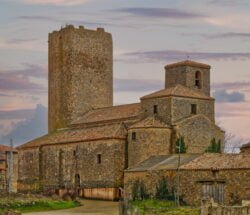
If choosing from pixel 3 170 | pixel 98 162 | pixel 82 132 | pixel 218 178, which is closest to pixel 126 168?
pixel 98 162

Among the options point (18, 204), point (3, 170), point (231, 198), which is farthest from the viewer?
point (3, 170)

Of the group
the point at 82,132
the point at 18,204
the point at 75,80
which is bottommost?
the point at 18,204

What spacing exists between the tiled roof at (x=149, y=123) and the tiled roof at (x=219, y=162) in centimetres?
928

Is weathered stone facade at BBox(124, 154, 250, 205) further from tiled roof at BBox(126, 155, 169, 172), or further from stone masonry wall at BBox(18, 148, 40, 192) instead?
stone masonry wall at BBox(18, 148, 40, 192)

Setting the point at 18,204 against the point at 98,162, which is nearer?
the point at 18,204

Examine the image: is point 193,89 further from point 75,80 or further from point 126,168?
point 75,80

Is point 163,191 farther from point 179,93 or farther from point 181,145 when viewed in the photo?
point 179,93

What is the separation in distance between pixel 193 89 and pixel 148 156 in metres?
9.56

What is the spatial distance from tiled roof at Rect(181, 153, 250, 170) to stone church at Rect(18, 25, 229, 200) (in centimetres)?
263

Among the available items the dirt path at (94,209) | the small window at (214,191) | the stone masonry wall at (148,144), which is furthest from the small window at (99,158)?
the small window at (214,191)

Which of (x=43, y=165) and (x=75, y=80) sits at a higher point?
(x=75, y=80)

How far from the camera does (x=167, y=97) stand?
70.7 m

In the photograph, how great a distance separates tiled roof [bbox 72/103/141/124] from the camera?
7544 centimetres

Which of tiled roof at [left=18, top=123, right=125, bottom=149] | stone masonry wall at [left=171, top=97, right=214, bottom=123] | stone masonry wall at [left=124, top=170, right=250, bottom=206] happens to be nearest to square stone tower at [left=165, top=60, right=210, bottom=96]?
stone masonry wall at [left=171, top=97, right=214, bottom=123]
